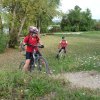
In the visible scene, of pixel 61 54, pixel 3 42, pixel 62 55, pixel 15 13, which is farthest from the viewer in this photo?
pixel 15 13

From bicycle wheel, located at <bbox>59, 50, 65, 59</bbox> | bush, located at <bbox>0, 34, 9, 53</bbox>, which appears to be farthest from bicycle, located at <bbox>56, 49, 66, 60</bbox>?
bush, located at <bbox>0, 34, 9, 53</bbox>

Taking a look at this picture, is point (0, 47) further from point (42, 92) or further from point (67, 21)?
point (67, 21)

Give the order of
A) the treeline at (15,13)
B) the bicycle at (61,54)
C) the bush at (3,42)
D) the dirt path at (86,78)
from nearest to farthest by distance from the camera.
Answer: the dirt path at (86,78) < the bicycle at (61,54) < the bush at (3,42) < the treeline at (15,13)

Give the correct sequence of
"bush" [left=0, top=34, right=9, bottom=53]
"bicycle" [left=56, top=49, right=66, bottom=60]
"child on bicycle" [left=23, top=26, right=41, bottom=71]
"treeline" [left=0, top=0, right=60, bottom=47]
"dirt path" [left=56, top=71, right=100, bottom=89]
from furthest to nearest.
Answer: "treeline" [left=0, top=0, right=60, bottom=47]
"bush" [left=0, top=34, right=9, bottom=53]
"bicycle" [left=56, top=49, right=66, bottom=60]
"child on bicycle" [left=23, top=26, right=41, bottom=71]
"dirt path" [left=56, top=71, right=100, bottom=89]

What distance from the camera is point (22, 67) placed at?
1123 centimetres

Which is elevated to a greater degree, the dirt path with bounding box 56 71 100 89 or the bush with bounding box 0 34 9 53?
the dirt path with bounding box 56 71 100 89

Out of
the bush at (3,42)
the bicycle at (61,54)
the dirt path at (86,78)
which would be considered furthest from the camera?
the bush at (3,42)

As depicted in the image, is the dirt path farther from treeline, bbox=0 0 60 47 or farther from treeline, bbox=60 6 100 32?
treeline, bbox=60 6 100 32

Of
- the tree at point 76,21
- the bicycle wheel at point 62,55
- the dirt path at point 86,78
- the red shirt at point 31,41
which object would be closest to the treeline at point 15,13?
the bicycle wheel at point 62,55

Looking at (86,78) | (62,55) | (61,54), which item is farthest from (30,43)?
(62,55)

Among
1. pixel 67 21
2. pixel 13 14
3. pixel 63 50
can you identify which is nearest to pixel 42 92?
pixel 63 50

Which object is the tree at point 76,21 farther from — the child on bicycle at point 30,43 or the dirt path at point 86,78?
the child on bicycle at point 30,43

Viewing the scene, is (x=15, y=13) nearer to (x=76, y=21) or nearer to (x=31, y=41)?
(x=31, y=41)

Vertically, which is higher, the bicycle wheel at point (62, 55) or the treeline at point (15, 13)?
the treeline at point (15, 13)
